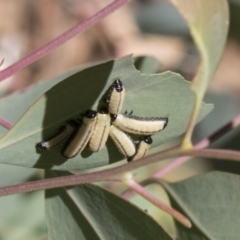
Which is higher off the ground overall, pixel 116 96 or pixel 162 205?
pixel 116 96

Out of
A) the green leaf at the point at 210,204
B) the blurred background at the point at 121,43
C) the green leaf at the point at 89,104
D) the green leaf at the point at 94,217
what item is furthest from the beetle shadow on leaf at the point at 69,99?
the blurred background at the point at 121,43

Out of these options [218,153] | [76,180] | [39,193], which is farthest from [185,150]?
[39,193]

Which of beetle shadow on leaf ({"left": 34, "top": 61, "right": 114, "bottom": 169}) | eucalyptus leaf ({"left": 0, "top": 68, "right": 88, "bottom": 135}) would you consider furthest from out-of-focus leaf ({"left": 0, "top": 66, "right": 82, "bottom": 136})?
beetle shadow on leaf ({"left": 34, "top": 61, "right": 114, "bottom": 169})

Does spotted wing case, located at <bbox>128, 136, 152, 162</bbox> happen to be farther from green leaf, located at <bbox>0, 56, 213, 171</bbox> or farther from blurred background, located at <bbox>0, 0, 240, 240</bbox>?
blurred background, located at <bbox>0, 0, 240, 240</bbox>

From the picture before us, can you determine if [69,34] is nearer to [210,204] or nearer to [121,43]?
[210,204]

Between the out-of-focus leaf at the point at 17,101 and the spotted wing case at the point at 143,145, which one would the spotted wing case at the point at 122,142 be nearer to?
the spotted wing case at the point at 143,145

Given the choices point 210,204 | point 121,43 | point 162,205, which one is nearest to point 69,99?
point 162,205
